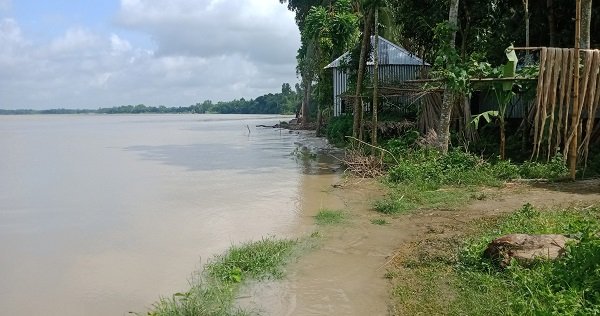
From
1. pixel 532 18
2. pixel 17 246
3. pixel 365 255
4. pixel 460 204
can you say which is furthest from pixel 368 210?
pixel 532 18

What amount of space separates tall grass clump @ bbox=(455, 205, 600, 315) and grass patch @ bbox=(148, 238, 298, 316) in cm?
225

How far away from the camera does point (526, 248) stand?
5375mm

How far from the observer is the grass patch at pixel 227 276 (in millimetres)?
5029

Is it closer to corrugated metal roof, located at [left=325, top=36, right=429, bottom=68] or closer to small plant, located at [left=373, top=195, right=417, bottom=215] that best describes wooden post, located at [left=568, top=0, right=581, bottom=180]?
small plant, located at [left=373, top=195, right=417, bottom=215]

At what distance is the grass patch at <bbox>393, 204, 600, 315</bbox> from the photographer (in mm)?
4355

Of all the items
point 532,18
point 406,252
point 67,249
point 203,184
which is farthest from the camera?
point 532,18

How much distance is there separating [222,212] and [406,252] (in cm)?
468

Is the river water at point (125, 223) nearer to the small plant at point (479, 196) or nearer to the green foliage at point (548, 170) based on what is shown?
the small plant at point (479, 196)

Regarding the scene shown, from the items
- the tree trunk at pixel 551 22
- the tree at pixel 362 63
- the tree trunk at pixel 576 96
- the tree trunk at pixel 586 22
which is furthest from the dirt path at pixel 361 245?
the tree trunk at pixel 551 22

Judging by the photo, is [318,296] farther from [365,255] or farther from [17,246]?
[17,246]

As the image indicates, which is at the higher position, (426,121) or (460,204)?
(426,121)

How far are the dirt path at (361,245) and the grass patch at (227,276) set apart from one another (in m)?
0.23

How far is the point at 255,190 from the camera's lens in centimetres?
1268

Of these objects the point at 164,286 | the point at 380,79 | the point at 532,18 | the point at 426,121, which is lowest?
→ the point at 164,286
